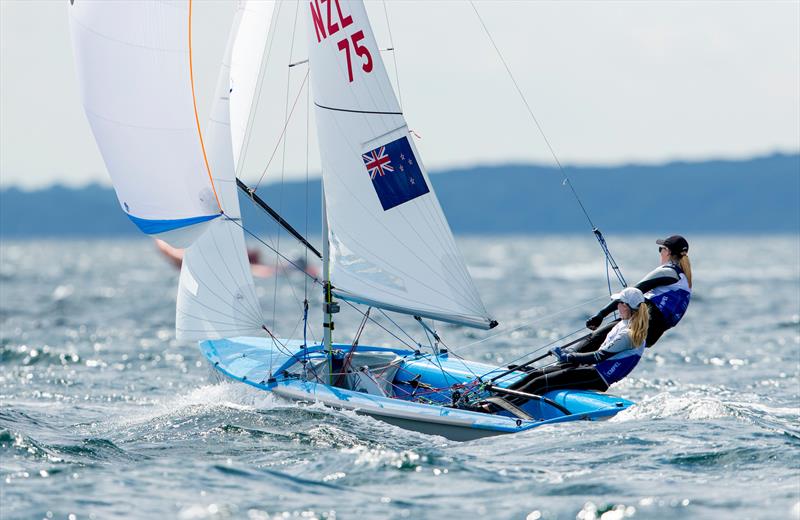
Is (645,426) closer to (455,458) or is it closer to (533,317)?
(455,458)

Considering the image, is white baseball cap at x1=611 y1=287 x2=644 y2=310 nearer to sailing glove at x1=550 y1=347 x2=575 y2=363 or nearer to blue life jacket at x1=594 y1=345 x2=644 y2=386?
blue life jacket at x1=594 y1=345 x2=644 y2=386

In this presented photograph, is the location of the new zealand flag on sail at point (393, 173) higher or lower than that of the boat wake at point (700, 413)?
higher

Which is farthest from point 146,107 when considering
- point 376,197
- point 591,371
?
point 591,371

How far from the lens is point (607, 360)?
8.51 meters

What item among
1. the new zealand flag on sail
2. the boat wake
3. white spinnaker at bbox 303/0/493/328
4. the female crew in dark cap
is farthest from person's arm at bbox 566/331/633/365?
the new zealand flag on sail

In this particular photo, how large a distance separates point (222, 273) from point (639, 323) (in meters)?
3.45

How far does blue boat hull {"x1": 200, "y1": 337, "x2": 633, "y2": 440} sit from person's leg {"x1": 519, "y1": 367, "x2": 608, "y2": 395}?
0.08 meters

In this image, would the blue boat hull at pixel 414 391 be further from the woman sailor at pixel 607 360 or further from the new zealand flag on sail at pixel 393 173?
the new zealand flag on sail at pixel 393 173

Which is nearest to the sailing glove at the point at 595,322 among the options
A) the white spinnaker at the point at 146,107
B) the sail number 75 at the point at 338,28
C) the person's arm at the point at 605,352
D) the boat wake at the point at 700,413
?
the person's arm at the point at 605,352

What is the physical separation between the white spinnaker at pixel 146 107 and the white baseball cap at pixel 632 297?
3.22m

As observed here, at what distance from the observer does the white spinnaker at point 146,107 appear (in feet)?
27.6

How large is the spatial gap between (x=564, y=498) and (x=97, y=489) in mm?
2687

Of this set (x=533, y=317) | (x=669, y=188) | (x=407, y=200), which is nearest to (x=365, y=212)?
(x=407, y=200)

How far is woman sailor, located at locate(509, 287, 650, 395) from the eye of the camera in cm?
832
